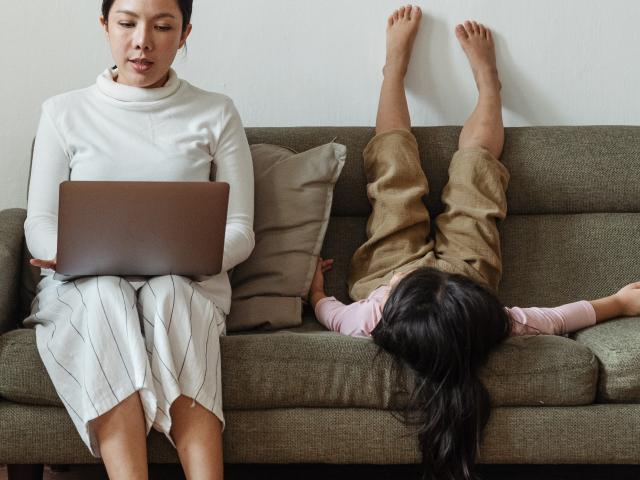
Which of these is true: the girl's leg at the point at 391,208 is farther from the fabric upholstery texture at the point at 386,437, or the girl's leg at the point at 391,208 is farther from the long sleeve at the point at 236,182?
the fabric upholstery texture at the point at 386,437

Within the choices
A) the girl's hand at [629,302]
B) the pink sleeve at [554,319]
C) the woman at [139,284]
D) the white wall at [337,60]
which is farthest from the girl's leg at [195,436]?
the white wall at [337,60]

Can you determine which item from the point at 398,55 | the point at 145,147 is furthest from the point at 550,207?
the point at 145,147

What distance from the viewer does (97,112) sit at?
86.4 inches

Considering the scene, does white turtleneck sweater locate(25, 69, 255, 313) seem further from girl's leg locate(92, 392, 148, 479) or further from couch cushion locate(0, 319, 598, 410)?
girl's leg locate(92, 392, 148, 479)

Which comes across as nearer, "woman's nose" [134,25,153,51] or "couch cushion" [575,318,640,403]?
"couch cushion" [575,318,640,403]

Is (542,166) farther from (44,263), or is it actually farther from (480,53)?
(44,263)

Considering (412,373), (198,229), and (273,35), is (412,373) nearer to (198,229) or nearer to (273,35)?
(198,229)

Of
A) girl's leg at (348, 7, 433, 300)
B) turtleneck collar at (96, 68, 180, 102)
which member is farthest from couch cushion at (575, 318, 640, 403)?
turtleneck collar at (96, 68, 180, 102)

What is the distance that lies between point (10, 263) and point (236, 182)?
540mm

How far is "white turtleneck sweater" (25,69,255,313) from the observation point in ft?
6.95

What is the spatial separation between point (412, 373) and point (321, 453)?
0.24 meters

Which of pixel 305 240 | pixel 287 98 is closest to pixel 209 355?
pixel 305 240

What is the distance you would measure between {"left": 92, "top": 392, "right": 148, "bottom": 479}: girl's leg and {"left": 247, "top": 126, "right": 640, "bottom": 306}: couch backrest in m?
0.79

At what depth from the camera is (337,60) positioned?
2688 millimetres
